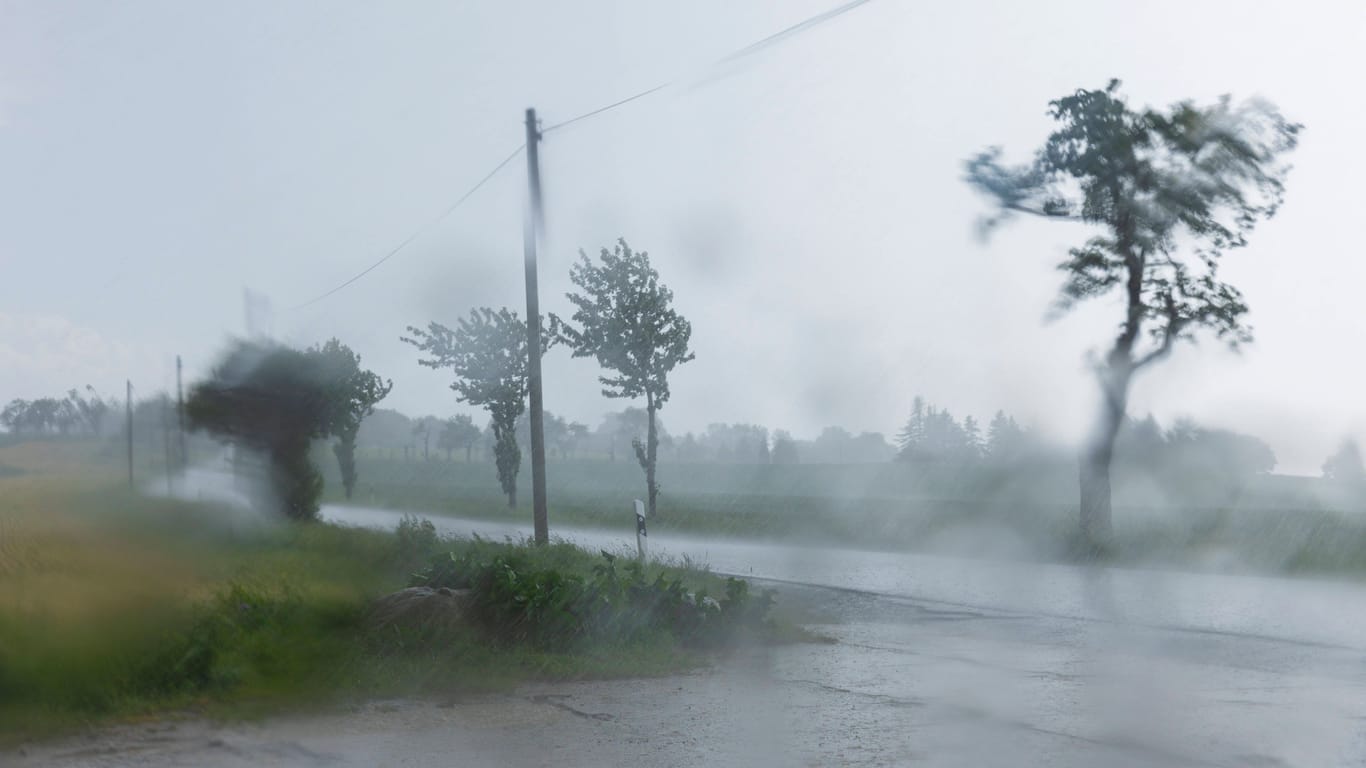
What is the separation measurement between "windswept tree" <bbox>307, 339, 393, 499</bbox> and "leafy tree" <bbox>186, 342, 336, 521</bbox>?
0.56 feet

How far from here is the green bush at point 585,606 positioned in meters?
10.9

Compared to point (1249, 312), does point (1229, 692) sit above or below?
below

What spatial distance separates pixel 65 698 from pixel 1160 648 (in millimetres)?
8940

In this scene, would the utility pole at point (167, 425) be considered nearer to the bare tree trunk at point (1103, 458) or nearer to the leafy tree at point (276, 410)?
the leafy tree at point (276, 410)

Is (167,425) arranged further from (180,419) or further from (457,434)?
(457,434)

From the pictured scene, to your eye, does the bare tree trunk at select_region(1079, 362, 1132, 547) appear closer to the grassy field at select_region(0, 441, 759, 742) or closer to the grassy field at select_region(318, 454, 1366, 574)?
the grassy field at select_region(318, 454, 1366, 574)

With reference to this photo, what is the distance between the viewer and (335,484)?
2308 centimetres

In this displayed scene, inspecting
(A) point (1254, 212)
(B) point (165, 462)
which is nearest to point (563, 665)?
(B) point (165, 462)

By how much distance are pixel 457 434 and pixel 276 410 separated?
2691cm

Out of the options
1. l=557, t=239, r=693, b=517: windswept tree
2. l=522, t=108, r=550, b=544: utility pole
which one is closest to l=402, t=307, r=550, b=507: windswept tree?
l=557, t=239, r=693, b=517: windswept tree

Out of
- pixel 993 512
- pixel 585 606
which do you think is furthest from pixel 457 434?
pixel 585 606

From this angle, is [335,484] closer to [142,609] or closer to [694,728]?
[142,609]

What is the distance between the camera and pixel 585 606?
11234mm

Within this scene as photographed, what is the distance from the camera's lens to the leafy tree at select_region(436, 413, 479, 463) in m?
45.3
